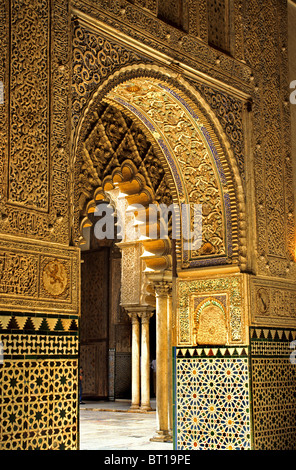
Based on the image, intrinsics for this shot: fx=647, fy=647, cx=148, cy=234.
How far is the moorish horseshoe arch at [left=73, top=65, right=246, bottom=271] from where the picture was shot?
532 centimetres

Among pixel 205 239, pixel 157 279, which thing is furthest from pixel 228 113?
pixel 157 279

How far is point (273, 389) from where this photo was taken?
224 inches

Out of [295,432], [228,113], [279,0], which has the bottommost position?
[295,432]

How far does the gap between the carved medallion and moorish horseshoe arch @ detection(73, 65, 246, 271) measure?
171 centimetres

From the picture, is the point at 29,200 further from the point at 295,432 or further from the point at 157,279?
the point at 157,279

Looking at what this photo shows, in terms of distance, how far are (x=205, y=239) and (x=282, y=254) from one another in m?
0.79

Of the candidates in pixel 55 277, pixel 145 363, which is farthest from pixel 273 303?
pixel 145 363

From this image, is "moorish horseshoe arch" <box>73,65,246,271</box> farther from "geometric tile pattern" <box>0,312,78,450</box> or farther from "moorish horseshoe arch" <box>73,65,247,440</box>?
"geometric tile pattern" <box>0,312,78,450</box>

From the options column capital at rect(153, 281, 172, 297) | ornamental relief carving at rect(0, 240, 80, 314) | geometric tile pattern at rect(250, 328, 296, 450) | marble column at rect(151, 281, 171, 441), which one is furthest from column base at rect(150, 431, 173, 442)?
ornamental relief carving at rect(0, 240, 80, 314)

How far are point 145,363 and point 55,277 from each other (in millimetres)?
8147

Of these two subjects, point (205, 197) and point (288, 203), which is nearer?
point (205, 197)

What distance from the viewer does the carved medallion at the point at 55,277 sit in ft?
12.8

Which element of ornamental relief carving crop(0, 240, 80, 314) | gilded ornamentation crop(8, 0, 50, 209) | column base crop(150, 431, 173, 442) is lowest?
column base crop(150, 431, 173, 442)
